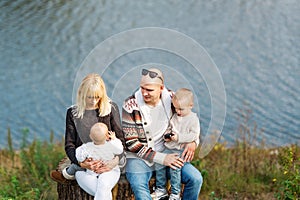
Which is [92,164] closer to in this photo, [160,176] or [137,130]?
[137,130]

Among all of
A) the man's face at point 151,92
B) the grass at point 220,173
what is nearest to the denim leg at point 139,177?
the man's face at point 151,92

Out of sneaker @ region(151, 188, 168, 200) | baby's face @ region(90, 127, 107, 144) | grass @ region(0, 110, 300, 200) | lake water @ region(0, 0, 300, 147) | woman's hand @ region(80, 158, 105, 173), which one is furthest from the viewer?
lake water @ region(0, 0, 300, 147)

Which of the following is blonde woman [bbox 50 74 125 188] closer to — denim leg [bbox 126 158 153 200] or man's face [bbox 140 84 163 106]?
denim leg [bbox 126 158 153 200]

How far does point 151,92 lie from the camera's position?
3361 millimetres

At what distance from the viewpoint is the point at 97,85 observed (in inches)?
131

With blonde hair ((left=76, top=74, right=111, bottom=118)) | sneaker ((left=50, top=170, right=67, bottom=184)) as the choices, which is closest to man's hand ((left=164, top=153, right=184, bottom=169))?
blonde hair ((left=76, top=74, right=111, bottom=118))

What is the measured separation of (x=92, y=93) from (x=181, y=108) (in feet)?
1.80

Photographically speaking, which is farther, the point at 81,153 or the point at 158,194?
the point at 158,194

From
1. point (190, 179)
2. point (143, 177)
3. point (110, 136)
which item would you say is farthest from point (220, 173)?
point (110, 136)

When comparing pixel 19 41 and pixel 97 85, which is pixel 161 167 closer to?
pixel 97 85

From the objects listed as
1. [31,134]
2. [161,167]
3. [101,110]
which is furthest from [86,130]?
[31,134]

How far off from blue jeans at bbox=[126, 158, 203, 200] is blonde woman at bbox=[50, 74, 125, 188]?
92 mm

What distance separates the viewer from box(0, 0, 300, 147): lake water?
736 cm

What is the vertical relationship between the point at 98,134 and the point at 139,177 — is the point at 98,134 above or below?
above
